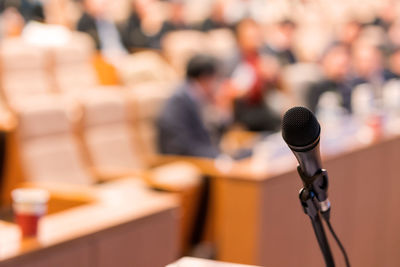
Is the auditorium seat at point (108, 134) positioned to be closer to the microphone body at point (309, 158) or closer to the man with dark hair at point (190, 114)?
the man with dark hair at point (190, 114)

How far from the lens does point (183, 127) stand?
249cm

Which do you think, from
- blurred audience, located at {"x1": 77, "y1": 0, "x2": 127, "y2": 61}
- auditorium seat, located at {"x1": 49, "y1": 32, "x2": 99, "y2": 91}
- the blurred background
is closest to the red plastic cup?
the blurred background

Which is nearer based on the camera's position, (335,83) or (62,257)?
(62,257)

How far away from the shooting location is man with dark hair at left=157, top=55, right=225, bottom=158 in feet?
8.14

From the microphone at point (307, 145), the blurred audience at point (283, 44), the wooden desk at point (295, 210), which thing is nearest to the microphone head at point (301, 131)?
the microphone at point (307, 145)

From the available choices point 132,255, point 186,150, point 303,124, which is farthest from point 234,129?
point 303,124

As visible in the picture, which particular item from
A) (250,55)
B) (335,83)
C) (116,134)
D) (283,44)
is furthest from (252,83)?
(283,44)

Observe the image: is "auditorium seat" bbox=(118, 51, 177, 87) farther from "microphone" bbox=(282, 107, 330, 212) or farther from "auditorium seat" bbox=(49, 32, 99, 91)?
"microphone" bbox=(282, 107, 330, 212)

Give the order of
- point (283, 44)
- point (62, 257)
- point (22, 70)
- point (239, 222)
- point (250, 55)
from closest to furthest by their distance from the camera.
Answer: point (62, 257) → point (239, 222) → point (22, 70) → point (250, 55) → point (283, 44)

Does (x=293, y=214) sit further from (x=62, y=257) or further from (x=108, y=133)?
(x=108, y=133)

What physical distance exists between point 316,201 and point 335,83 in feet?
10.7

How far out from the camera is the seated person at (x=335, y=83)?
12.5 feet

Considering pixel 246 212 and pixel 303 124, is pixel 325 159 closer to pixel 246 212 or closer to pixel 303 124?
pixel 246 212

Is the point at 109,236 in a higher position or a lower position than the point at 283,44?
lower
